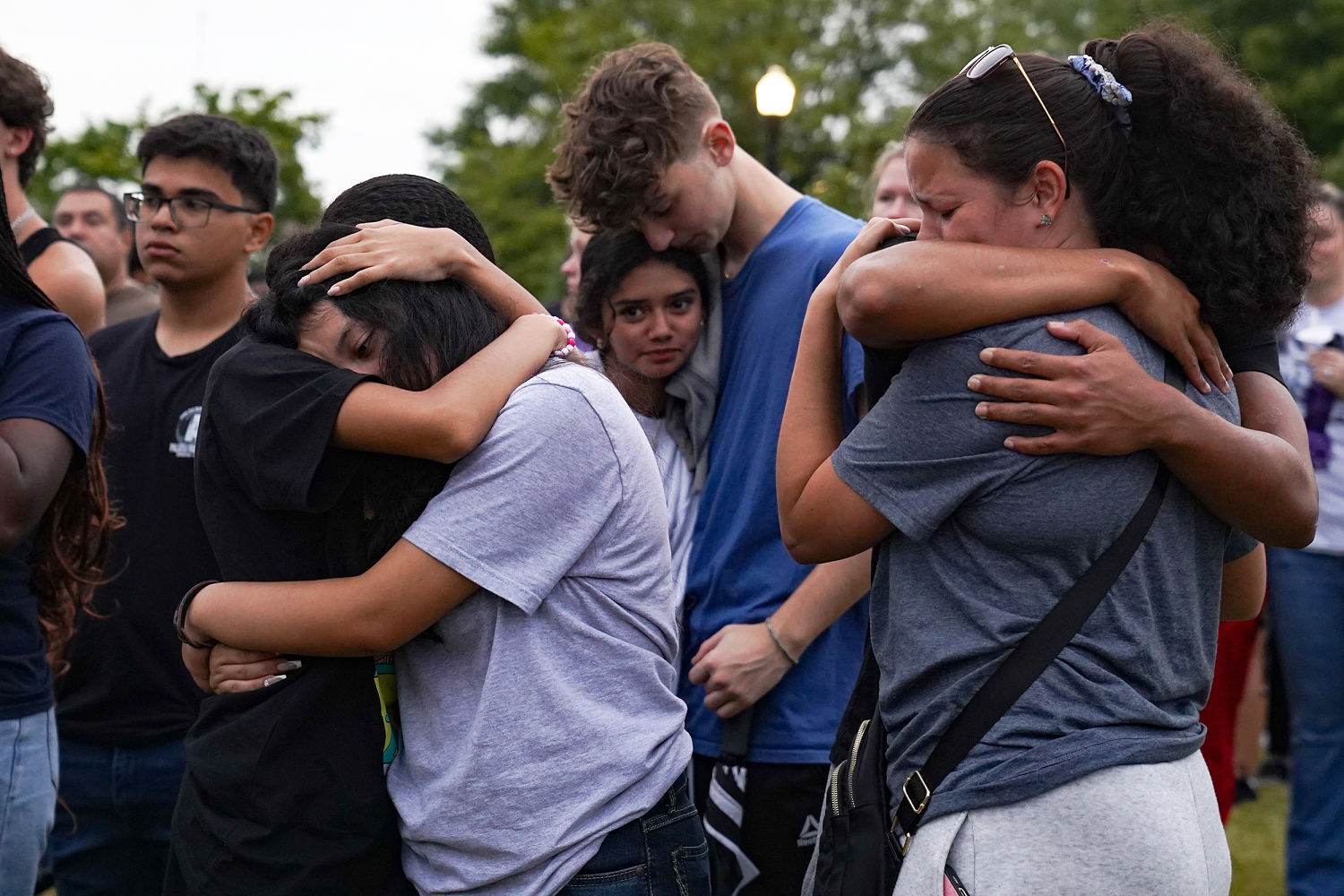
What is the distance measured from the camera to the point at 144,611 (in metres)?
3.53

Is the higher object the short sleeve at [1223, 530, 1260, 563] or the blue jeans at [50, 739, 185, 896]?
the short sleeve at [1223, 530, 1260, 563]

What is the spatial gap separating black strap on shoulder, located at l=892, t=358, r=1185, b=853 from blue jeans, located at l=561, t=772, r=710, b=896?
1.40ft

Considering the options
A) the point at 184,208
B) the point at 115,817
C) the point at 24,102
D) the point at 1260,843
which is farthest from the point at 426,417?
the point at 1260,843

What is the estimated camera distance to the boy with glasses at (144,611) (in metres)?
3.51

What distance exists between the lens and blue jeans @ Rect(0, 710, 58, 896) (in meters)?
2.63

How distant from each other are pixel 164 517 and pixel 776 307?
1.79 m

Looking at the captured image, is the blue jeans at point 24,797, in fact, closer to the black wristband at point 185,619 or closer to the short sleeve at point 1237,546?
the black wristband at point 185,619

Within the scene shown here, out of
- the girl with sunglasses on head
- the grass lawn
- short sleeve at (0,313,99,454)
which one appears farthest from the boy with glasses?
the grass lawn

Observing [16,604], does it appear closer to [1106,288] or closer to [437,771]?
[437,771]

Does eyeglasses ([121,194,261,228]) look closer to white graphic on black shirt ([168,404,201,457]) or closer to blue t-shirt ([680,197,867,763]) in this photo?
white graphic on black shirt ([168,404,201,457])

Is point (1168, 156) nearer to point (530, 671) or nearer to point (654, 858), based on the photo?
point (530, 671)

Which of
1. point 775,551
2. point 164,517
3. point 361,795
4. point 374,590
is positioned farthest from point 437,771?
point 164,517

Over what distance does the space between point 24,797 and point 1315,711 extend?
4.56 meters

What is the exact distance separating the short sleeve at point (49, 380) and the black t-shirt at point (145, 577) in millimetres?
830
